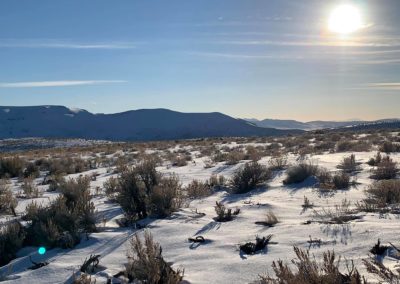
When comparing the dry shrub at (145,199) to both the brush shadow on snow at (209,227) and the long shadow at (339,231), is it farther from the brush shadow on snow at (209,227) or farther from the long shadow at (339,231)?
the long shadow at (339,231)

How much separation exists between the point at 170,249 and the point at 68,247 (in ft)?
4.56

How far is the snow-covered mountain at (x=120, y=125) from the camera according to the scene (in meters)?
135

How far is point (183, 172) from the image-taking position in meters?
13.5

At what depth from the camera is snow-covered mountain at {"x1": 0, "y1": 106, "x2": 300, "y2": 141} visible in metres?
135

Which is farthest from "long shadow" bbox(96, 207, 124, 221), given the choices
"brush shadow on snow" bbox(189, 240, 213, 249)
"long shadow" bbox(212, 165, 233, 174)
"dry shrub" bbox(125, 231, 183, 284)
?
"long shadow" bbox(212, 165, 233, 174)

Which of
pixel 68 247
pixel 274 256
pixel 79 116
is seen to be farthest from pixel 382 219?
pixel 79 116

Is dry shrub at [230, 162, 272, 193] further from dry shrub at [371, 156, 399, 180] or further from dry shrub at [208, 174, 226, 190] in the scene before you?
dry shrub at [371, 156, 399, 180]

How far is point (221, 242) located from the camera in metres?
5.54

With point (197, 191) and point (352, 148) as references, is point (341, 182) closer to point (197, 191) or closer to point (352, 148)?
point (197, 191)

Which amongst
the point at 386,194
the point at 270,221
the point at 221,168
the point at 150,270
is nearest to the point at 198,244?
the point at 270,221

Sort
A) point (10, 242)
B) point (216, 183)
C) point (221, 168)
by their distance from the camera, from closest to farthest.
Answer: point (10, 242)
point (216, 183)
point (221, 168)

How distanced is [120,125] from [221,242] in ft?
484

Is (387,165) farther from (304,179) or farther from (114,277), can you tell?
(114,277)

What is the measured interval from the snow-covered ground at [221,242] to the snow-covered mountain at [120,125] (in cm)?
11968
